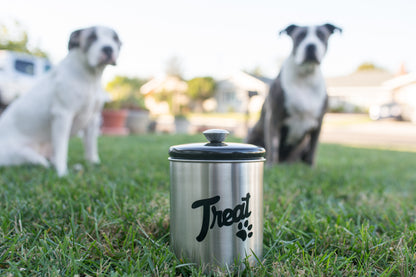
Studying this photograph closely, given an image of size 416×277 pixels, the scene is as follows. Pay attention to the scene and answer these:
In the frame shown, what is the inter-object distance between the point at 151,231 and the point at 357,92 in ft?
120

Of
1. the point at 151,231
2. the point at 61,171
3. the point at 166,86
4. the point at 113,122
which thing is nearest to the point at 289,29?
the point at 61,171

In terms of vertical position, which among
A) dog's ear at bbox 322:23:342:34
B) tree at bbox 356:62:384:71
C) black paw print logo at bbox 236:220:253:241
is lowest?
black paw print logo at bbox 236:220:253:241

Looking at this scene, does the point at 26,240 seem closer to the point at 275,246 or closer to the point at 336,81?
the point at 275,246

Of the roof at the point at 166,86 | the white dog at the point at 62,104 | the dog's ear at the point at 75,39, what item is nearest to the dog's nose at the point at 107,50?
the white dog at the point at 62,104

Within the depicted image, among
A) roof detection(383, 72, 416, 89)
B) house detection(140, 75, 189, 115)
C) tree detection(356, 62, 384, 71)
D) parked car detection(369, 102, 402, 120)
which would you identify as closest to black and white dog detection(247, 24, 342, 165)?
parked car detection(369, 102, 402, 120)

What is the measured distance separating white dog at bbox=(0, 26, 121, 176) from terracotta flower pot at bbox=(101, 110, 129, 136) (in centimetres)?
640

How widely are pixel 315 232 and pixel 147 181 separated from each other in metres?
1.38

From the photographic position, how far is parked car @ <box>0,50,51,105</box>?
795cm

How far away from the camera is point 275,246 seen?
1.38m

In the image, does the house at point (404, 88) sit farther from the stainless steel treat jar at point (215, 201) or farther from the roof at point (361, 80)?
the stainless steel treat jar at point (215, 201)

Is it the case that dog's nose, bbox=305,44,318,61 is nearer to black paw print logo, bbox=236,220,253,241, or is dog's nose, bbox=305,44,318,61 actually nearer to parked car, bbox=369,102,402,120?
black paw print logo, bbox=236,220,253,241

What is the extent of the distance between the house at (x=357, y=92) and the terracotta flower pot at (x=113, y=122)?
89.0 feet

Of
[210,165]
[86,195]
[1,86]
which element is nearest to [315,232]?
[210,165]

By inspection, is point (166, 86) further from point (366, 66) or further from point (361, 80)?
point (366, 66)
